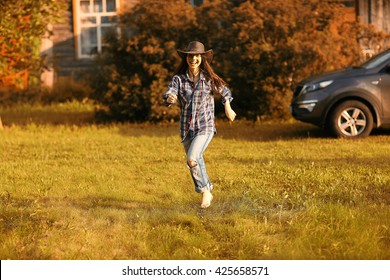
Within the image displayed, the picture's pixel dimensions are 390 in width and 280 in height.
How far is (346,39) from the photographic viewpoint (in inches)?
600

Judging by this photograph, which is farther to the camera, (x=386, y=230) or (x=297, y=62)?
(x=297, y=62)

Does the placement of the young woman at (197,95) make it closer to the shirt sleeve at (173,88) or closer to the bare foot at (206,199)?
the shirt sleeve at (173,88)

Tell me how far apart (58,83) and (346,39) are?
8.42 meters

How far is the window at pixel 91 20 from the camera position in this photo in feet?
69.1

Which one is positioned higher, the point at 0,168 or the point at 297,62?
the point at 297,62

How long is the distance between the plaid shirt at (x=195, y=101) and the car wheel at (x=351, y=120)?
5.81 metres

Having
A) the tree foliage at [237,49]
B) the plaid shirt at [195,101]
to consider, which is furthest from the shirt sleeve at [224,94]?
the tree foliage at [237,49]

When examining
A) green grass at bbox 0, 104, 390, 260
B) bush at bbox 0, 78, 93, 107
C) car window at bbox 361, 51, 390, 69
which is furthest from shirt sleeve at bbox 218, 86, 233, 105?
bush at bbox 0, 78, 93, 107

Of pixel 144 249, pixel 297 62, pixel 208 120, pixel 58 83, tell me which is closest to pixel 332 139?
pixel 297 62

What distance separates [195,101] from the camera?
689 centimetres

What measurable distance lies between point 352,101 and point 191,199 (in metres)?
5.38

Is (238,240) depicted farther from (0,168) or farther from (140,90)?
(140,90)
